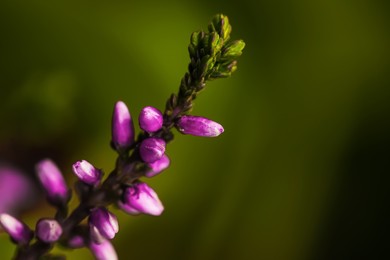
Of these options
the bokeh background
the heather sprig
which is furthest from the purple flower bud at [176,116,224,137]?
the bokeh background

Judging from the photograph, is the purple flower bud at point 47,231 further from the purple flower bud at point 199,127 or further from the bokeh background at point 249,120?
the bokeh background at point 249,120

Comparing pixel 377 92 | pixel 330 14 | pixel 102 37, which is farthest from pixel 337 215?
pixel 102 37

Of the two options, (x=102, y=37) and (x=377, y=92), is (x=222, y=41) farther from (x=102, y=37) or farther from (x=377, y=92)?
(x=377, y=92)

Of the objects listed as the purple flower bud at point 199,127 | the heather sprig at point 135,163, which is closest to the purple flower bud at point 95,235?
the heather sprig at point 135,163

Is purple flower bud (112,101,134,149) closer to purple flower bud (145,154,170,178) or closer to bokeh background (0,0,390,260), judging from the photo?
purple flower bud (145,154,170,178)

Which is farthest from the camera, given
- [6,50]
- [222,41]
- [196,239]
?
[196,239]
